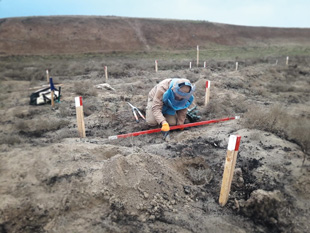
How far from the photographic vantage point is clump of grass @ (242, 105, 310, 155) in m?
4.42

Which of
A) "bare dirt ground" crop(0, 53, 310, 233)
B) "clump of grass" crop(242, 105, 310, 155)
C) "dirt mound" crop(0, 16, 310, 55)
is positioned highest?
"dirt mound" crop(0, 16, 310, 55)

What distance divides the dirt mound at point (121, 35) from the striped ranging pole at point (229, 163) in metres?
31.7

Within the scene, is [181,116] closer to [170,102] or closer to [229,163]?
[170,102]

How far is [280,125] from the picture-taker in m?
5.19

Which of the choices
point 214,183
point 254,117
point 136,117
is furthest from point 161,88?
point 214,183

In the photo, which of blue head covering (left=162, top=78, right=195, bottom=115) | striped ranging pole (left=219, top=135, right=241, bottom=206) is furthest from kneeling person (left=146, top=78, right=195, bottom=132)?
striped ranging pole (left=219, top=135, right=241, bottom=206)

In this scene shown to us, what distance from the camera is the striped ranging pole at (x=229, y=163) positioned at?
2.72 metres

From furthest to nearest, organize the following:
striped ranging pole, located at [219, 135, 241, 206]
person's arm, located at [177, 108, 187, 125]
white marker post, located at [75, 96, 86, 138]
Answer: person's arm, located at [177, 108, 187, 125], white marker post, located at [75, 96, 86, 138], striped ranging pole, located at [219, 135, 241, 206]

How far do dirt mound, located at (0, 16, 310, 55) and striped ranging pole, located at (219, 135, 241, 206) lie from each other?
31.7 metres

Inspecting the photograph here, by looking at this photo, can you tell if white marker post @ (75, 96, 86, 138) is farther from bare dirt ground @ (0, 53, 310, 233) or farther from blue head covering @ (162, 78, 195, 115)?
blue head covering @ (162, 78, 195, 115)

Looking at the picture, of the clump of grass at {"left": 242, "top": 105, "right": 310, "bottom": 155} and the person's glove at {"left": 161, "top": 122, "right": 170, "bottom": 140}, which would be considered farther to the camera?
the person's glove at {"left": 161, "top": 122, "right": 170, "bottom": 140}

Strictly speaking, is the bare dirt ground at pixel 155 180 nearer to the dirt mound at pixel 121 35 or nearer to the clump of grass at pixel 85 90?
the clump of grass at pixel 85 90

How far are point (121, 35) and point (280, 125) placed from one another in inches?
1394

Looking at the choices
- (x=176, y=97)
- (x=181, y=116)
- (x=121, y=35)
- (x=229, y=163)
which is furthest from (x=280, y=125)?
(x=121, y=35)
